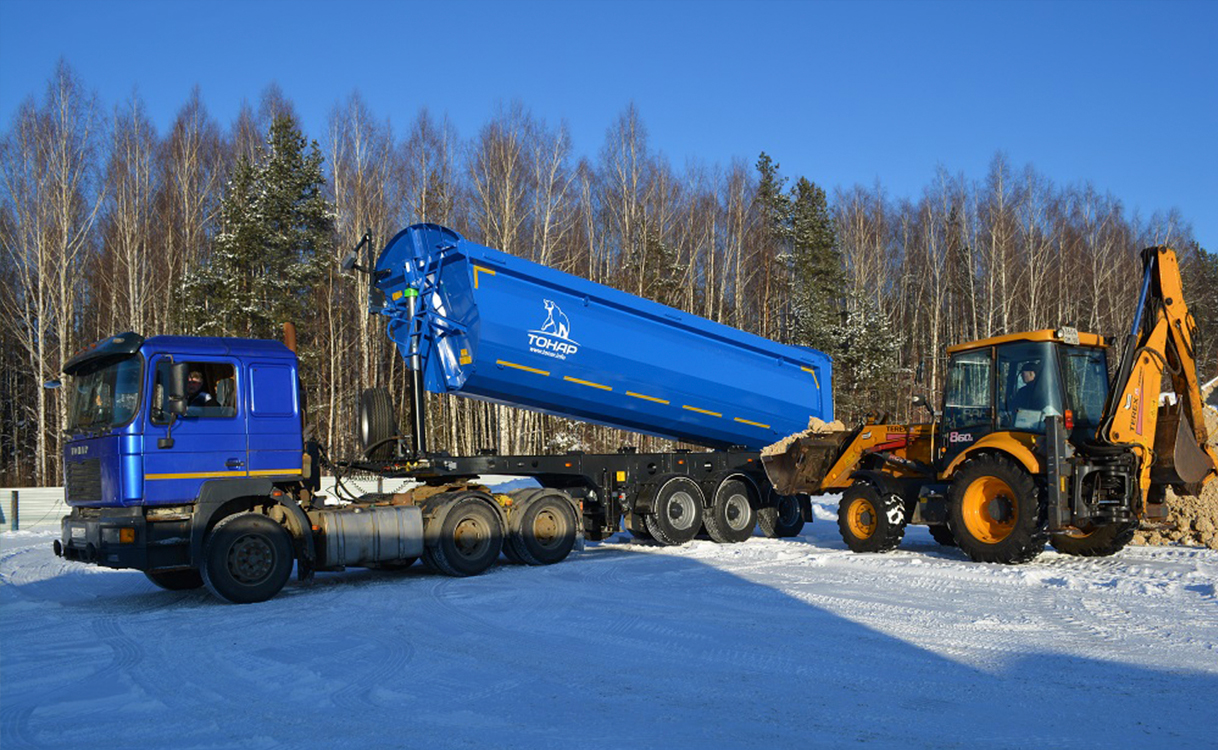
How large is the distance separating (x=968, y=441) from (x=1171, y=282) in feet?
10.1

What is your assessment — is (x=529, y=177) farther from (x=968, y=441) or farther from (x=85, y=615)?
(x=85, y=615)

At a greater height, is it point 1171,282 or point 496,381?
point 1171,282

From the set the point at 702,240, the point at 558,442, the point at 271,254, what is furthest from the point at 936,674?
the point at 702,240

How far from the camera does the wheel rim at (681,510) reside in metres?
14.4

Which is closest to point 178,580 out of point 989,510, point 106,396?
point 106,396

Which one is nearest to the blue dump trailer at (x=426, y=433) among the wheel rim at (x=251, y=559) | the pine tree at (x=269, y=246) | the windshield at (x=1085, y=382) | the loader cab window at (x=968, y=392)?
the wheel rim at (x=251, y=559)

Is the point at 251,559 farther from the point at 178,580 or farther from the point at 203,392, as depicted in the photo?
the point at 203,392

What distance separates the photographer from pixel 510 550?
1229cm

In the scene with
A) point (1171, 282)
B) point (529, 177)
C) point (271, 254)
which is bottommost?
point (1171, 282)

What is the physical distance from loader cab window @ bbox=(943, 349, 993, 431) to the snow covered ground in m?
2.01

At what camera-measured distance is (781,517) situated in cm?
1577

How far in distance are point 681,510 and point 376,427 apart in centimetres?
510

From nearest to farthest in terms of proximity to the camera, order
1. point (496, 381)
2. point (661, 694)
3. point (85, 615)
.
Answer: point (661, 694)
point (85, 615)
point (496, 381)

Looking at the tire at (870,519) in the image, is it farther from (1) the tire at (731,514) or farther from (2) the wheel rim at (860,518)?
(1) the tire at (731,514)
